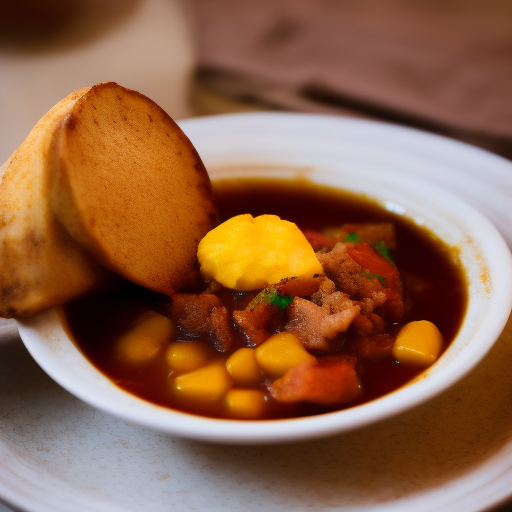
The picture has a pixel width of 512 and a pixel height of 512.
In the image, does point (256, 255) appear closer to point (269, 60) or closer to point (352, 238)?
point (352, 238)

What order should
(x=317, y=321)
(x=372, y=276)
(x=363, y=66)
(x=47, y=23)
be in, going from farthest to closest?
(x=47, y=23)
(x=363, y=66)
(x=372, y=276)
(x=317, y=321)

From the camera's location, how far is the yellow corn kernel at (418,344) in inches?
78.2

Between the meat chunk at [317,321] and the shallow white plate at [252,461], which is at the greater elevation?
the meat chunk at [317,321]

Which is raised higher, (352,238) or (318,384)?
(352,238)

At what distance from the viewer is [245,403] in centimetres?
182

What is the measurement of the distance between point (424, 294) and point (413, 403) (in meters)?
0.81

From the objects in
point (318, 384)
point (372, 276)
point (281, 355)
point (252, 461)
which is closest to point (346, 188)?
point (372, 276)

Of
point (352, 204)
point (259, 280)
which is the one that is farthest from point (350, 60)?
point (259, 280)

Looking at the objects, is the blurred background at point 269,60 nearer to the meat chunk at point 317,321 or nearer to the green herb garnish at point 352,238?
the green herb garnish at point 352,238

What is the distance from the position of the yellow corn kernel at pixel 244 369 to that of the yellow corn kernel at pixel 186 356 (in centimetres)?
11

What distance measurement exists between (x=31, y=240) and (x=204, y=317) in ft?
1.99

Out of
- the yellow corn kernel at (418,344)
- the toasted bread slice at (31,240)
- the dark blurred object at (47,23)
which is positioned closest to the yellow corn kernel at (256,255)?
the yellow corn kernel at (418,344)

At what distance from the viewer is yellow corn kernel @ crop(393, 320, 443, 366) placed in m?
1.99

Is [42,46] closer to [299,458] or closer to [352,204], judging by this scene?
[352,204]
